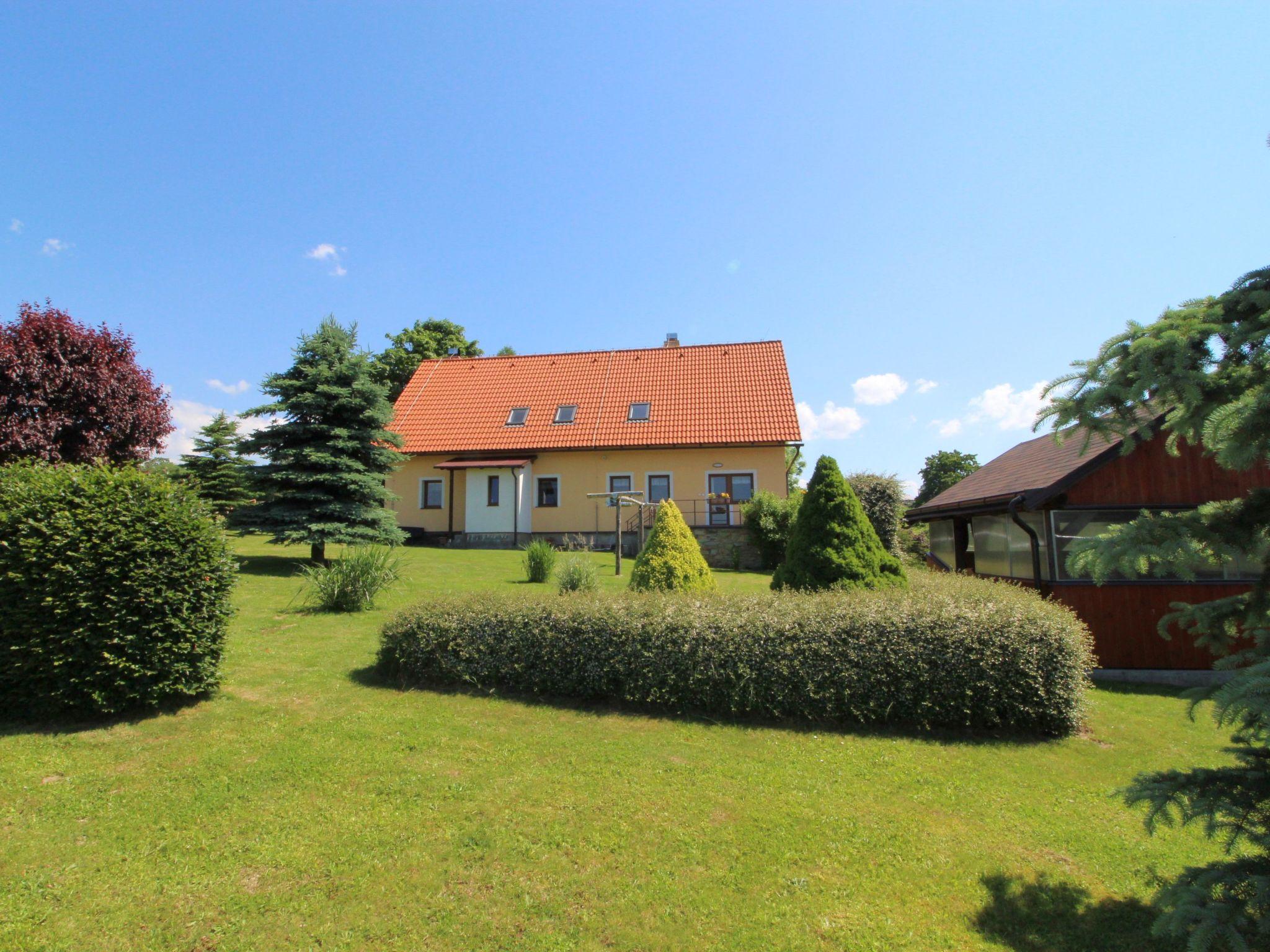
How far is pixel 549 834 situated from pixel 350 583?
289 inches

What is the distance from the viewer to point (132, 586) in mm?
5723

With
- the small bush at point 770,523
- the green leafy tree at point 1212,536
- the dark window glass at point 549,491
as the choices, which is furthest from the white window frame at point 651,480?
the green leafy tree at point 1212,536

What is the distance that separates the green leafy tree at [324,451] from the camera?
14.4m

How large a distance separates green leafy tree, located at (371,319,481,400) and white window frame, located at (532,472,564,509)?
16043 millimetres

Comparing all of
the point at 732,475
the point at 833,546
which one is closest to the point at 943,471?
the point at 732,475

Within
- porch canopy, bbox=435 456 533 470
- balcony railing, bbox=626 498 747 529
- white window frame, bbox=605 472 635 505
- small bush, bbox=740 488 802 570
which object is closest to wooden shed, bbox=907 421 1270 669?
small bush, bbox=740 488 802 570

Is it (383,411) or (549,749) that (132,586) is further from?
(383,411)

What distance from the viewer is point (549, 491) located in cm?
2467

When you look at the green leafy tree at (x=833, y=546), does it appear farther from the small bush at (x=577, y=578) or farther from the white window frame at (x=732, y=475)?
the white window frame at (x=732, y=475)

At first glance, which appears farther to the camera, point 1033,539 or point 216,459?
point 216,459

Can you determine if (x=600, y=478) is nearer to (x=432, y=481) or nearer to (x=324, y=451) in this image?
(x=432, y=481)

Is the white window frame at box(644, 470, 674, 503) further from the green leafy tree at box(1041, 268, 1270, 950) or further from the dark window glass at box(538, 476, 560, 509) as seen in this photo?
the green leafy tree at box(1041, 268, 1270, 950)

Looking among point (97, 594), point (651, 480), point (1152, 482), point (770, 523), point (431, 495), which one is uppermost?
point (651, 480)

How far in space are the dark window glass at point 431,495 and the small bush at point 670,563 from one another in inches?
691
